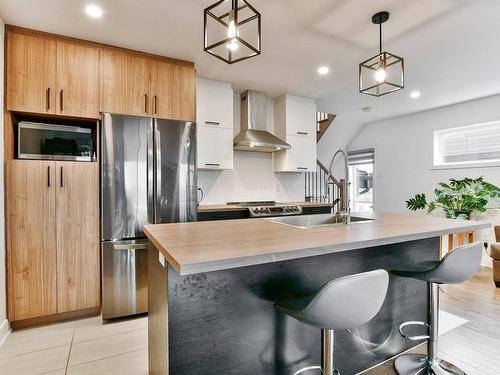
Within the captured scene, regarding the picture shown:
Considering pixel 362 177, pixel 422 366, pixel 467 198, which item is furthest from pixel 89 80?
pixel 362 177

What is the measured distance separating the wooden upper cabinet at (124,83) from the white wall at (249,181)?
1.40 metres

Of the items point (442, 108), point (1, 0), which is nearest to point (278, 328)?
point (1, 0)

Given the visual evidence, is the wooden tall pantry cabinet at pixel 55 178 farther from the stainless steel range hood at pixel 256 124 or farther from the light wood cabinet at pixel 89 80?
the stainless steel range hood at pixel 256 124

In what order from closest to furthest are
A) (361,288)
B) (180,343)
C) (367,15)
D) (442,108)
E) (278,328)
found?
(361,288) → (180,343) → (278,328) → (367,15) → (442,108)

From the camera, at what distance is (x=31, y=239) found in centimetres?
245

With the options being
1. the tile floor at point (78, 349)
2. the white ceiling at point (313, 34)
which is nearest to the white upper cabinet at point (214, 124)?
the white ceiling at point (313, 34)

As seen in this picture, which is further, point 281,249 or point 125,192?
point 125,192

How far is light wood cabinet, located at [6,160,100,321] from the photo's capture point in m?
2.40

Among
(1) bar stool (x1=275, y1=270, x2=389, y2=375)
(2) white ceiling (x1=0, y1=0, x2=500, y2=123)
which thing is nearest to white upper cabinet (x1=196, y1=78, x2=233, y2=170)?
(2) white ceiling (x1=0, y1=0, x2=500, y2=123)

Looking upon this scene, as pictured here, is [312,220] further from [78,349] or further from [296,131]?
[296,131]

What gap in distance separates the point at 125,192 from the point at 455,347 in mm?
3062

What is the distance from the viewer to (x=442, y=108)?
5.02 metres

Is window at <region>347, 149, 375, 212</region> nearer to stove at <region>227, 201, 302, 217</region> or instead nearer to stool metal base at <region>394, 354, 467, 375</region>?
stove at <region>227, 201, 302, 217</region>

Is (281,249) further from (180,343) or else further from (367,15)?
(367,15)
